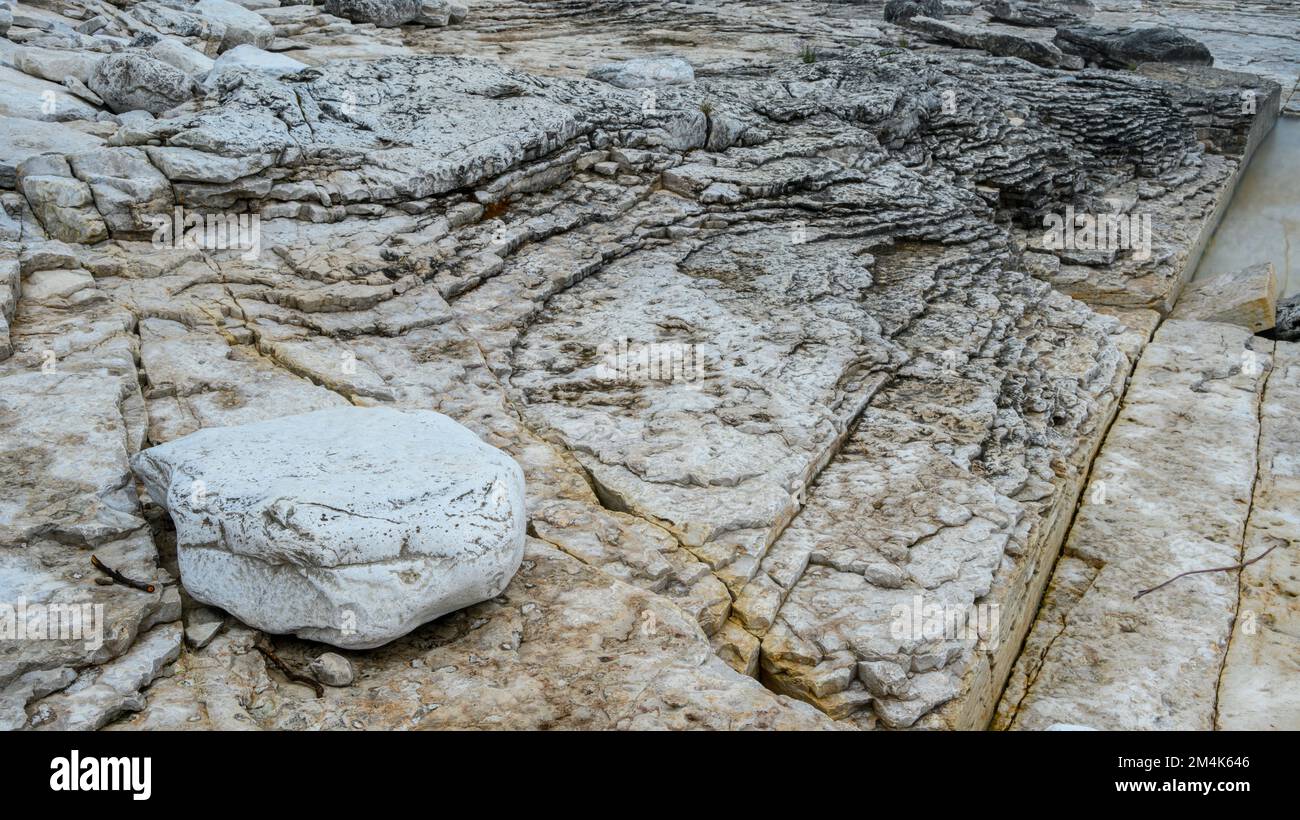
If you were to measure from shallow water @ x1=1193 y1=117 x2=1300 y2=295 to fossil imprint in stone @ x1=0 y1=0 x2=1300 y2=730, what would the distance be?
7.18 ft

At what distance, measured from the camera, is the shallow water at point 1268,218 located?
42.7 feet

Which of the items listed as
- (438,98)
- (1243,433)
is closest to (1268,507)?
(1243,433)

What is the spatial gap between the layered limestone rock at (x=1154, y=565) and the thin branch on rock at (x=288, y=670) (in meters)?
3.37

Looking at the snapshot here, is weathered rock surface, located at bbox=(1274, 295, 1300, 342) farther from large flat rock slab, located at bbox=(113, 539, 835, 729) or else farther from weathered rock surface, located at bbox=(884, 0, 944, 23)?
weathered rock surface, located at bbox=(884, 0, 944, 23)

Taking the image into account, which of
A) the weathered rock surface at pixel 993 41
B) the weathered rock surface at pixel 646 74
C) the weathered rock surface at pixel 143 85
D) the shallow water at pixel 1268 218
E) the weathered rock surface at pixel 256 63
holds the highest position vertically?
the weathered rock surface at pixel 993 41

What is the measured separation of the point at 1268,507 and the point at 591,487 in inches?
188

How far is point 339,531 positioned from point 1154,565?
5.11 metres

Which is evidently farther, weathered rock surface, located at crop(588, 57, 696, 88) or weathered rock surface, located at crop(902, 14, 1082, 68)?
weathered rock surface, located at crop(902, 14, 1082, 68)

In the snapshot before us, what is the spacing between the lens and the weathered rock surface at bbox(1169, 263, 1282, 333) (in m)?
9.72

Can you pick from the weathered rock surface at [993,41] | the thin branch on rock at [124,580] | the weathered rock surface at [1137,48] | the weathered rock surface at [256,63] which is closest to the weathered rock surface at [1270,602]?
the thin branch on rock at [124,580]

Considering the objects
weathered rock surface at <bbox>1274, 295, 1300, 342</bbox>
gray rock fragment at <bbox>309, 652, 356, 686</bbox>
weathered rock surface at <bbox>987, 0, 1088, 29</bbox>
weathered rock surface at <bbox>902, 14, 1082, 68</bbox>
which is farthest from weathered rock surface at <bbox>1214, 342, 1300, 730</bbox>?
weathered rock surface at <bbox>987, 0, 1088, 29</bbox>

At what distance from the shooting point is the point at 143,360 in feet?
16.6

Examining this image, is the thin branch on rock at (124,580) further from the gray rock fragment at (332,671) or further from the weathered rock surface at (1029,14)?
the weathered rock surface at (1029,14)

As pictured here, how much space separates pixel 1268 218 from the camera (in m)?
14.1
